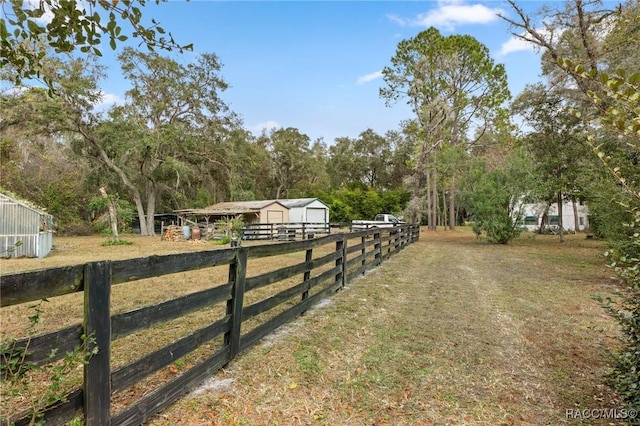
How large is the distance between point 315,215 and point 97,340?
1047 inches

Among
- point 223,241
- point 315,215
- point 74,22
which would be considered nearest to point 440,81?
point 315,215

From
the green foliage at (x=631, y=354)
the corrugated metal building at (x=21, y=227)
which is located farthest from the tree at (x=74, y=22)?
the corrugated metal building at (x=21, y=227)

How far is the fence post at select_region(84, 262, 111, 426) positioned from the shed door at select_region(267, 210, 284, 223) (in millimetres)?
23768

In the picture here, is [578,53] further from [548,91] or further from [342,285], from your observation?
[342,285]

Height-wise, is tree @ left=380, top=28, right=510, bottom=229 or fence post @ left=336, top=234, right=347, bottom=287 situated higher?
tree @ left=380, top=28, right=510, bottom=229

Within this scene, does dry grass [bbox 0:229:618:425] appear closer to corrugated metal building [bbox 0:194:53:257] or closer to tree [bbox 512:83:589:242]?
corrugated metal building [bbox 0:194:53:257]

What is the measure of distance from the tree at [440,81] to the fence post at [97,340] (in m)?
24.0

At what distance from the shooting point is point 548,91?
15836 millimetres

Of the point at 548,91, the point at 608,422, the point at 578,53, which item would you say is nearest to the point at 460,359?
the point at 608,422

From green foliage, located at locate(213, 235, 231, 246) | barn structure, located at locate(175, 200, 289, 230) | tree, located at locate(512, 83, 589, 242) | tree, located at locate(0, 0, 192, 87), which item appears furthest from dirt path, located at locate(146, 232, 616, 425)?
barn structure, located at locate(175, 200, 289, 230)

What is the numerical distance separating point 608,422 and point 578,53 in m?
12.7

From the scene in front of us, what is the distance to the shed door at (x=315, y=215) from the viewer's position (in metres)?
27.9

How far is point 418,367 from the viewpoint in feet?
10.9

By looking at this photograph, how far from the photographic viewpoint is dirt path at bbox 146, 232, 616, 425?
8.45 feet
